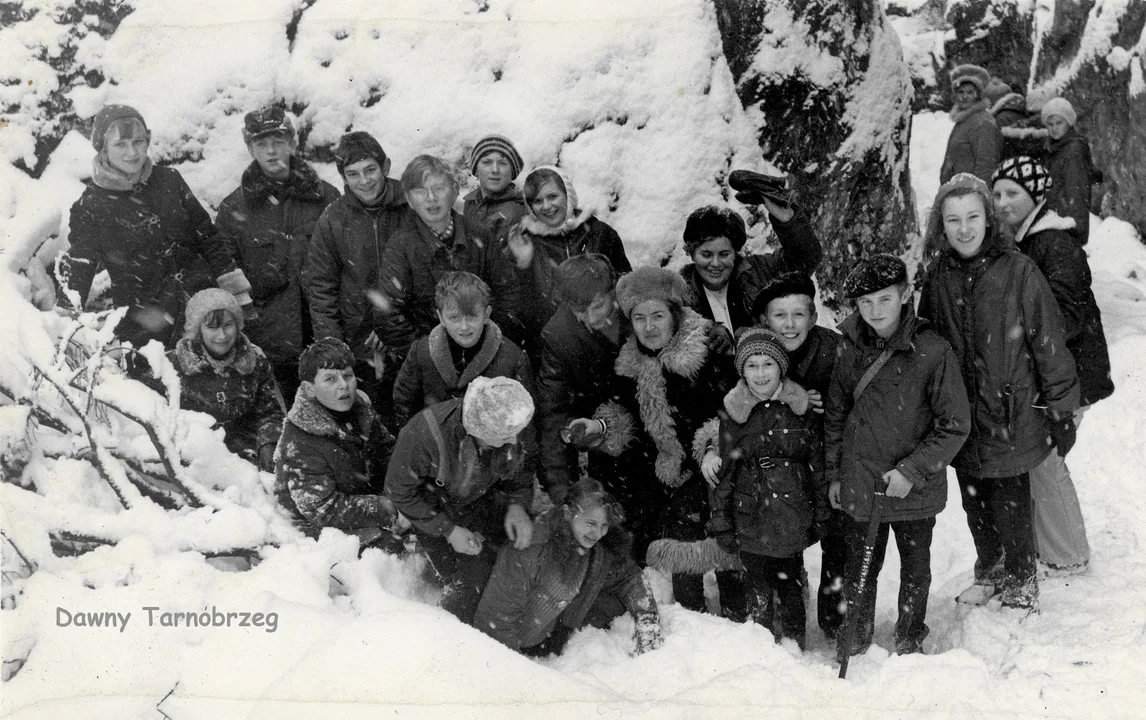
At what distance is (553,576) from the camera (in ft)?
10.8

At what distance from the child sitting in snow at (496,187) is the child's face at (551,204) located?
0.86ft

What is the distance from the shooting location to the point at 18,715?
2.56m

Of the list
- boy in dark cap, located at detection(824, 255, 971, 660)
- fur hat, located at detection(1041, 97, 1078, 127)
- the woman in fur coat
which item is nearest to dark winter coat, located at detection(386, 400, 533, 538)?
the woman in fur coat

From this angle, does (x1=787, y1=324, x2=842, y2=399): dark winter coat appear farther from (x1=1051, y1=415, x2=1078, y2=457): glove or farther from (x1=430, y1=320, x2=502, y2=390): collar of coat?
(x1=430, y1=320, x2=502, y2=390): collar of coat

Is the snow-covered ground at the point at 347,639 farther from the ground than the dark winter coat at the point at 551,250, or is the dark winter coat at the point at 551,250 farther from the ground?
the dark winter coat at the point at 551,250

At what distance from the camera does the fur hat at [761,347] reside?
3.12 m

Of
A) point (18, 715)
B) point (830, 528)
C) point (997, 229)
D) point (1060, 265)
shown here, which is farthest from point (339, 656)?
point (1060, 265)

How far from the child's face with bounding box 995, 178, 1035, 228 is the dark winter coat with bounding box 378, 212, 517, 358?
2.07 metres

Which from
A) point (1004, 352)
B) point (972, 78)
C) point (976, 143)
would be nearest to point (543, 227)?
point (1004, 352)

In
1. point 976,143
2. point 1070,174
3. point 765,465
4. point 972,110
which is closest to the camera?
point 765,465

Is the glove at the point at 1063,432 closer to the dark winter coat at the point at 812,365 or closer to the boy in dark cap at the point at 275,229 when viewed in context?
the dark winter coat at the point at 812,365

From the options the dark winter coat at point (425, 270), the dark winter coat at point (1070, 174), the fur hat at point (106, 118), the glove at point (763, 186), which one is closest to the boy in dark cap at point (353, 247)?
the dark winter coat at point (425, 270)

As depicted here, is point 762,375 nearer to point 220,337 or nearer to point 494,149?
point 494,149

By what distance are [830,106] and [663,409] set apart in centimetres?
285
